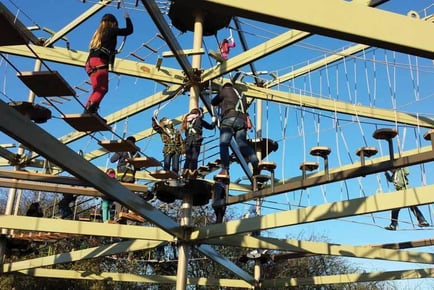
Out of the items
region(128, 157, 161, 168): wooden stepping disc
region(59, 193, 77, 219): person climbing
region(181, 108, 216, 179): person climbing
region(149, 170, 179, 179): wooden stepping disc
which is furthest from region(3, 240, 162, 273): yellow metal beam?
region(128, 157, 161, 168): wooden stepping disc

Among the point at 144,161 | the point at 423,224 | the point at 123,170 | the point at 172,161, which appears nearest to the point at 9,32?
the point at 144,161

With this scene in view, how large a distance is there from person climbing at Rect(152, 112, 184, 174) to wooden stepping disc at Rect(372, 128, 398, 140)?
2.78 meters

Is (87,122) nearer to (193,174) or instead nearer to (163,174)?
(163,174)

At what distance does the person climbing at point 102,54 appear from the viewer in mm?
4875

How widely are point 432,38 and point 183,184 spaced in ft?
15.4

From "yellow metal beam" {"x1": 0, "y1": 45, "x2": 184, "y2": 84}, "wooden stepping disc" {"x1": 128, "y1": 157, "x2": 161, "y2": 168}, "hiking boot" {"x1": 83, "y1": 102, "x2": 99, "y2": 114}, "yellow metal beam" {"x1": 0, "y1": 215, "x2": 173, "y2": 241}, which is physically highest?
"yellow metal beam" {"x1": 0, "y1": 45, "x2": 184, "y2": 84}

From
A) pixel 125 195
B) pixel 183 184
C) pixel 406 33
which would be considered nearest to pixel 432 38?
pixel 406 33

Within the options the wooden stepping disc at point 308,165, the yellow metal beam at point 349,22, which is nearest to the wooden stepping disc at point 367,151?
the wooden stepping disc at point 308,165

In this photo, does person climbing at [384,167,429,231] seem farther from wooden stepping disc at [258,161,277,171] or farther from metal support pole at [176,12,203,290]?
metal support pole at [176,12,203,290]

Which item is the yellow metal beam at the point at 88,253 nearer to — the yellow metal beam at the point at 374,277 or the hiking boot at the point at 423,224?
the yellow metal beam at the point at 374,277

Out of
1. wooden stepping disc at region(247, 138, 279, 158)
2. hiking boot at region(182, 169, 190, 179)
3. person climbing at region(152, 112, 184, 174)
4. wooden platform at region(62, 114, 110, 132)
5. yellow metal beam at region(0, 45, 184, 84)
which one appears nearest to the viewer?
wooden platform at region(62, 114, 110, 132)

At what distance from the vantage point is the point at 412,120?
7.67m

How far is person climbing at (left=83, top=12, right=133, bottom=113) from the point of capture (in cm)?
488

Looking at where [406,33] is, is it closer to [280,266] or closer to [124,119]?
[124,119]
